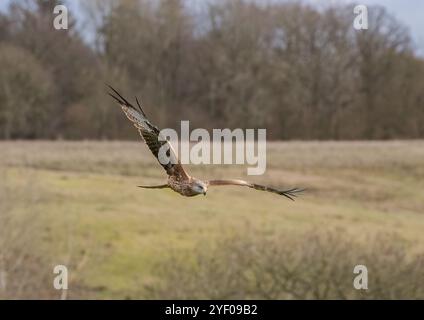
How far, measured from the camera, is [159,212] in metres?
32.4

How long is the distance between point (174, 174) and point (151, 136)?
5.3 inches

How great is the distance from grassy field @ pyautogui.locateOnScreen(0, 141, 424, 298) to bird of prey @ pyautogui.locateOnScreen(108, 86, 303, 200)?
2060cm

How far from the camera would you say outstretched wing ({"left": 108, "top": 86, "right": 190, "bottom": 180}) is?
201cm

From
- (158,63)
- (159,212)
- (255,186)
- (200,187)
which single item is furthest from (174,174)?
(159,212)

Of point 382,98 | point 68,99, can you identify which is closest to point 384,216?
point 382,98

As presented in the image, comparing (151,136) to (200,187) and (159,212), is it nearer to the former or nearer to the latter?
(200,187)

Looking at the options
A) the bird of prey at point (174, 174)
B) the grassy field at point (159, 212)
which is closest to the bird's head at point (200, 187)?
the bird of prey at point (174, 174)

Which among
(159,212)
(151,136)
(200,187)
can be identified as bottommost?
(159,212)

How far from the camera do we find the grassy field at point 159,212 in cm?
2588

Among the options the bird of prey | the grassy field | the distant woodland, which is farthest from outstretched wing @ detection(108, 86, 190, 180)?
the grassy field

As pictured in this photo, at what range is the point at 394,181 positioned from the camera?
109 ft

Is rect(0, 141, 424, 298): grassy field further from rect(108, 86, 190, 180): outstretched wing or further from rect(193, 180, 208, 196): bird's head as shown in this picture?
rect(193, 180, 208, 196): bird's head

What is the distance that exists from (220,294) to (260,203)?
14.4 meters

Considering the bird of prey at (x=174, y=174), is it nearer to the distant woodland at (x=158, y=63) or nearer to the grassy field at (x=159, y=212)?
the distant woodland at (x=158, y=63)
